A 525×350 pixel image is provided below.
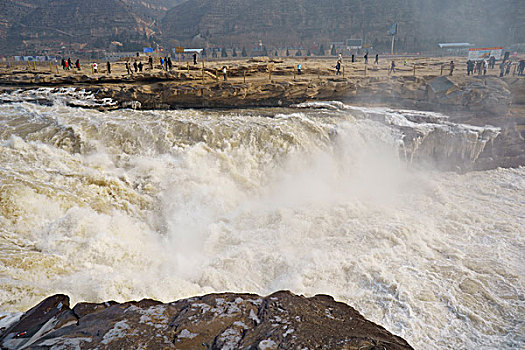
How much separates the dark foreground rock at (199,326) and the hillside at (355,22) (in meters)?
50.2

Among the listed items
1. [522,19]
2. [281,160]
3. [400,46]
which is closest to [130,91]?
[281,160]

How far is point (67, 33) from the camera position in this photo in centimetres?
6631

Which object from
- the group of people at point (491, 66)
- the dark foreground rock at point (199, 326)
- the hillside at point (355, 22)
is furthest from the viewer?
the hillside at point (355, 22)

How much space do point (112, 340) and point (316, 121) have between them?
9447 millimetres

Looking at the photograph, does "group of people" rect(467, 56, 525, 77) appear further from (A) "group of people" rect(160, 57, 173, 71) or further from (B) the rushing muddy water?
(A) "group of people" rect(160, 57, 173, 71)

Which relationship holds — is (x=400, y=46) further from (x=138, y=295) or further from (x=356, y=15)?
(x=138, y=295)

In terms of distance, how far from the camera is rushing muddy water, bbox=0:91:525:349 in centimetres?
521

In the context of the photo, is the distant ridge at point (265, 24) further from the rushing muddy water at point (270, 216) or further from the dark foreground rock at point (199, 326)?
the dark foreground rock at point (199, 326)

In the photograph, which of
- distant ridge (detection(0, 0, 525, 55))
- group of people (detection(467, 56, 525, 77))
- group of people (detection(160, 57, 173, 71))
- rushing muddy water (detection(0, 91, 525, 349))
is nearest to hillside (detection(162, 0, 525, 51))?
distant ridge (detection(0, 0, 525, 55))

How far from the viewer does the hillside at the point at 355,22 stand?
5081 centimetres

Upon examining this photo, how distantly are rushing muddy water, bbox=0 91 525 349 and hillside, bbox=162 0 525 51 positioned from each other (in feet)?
138

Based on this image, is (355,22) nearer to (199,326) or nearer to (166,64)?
(166,64)

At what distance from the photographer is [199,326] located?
117 inches

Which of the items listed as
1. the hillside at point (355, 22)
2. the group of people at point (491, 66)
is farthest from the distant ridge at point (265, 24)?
the group of people at point (491, 66)
